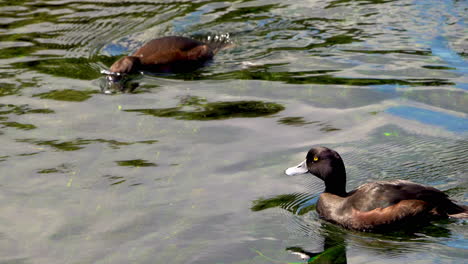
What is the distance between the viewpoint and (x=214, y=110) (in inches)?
386

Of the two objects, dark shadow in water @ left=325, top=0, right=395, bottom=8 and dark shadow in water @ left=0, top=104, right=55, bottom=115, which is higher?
dark shadow in water @ left=325, top=0, right=395, bottom=8

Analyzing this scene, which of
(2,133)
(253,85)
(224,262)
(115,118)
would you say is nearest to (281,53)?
(253,85)

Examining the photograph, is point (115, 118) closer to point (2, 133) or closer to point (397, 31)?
point (2, 133)

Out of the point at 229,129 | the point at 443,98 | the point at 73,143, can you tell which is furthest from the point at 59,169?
the point at 443,98

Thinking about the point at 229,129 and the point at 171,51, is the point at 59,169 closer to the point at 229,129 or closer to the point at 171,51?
the point at 229,129

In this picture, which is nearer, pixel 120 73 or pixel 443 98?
pixel 443 98

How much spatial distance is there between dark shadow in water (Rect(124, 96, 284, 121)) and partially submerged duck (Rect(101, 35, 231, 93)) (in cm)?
169

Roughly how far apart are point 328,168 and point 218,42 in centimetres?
579

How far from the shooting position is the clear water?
22.1 ft

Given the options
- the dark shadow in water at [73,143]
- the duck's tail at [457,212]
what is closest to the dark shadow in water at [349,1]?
the dark shadow in water at [73,143]

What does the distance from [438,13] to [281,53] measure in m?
3.03

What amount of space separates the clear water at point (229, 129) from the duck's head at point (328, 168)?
32 centimetres

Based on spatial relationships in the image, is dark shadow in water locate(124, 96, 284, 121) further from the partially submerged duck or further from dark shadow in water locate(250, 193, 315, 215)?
dark shadow in water locate(250, 193, 315, 215)

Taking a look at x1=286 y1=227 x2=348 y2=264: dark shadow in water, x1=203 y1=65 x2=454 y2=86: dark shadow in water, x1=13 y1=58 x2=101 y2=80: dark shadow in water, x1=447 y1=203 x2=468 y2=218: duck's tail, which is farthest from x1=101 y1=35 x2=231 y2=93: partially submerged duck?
x1=447 y1=203 x2=468 y2=218: duck's tail
